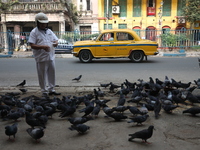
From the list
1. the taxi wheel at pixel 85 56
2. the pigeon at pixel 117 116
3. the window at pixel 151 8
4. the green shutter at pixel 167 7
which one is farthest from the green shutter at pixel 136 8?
the pigeon at pixel 117 116

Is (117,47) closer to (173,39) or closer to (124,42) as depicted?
(124,42)

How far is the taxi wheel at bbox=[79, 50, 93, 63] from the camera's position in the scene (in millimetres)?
12008

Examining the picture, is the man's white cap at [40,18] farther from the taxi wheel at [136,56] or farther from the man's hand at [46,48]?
the taxi wheel at [136,56]

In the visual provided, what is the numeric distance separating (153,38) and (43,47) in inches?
612

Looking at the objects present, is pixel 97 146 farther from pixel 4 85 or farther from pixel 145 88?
pixel 4 85

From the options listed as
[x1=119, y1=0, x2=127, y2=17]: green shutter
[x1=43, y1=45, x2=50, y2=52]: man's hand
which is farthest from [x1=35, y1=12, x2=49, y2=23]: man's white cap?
[x1=119, y1=0, x2=127, y2=17]: green shutter

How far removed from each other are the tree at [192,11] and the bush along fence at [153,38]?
328 inches

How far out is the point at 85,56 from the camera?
12055 millimetres

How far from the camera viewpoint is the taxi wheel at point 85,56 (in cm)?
1201

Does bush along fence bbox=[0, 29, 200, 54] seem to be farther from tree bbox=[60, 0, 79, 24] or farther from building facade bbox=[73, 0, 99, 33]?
building facade bbox=[73, 0, 99, 33]

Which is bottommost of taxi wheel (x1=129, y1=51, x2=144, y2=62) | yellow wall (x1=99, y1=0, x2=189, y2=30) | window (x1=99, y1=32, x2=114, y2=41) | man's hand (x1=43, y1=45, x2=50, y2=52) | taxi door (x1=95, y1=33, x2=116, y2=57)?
taxi wheel (x1=129, y1=51, x2=144, y2=62)

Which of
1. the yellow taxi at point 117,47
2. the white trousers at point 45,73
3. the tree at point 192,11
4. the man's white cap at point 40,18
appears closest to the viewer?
the man's white cap at point 40,18

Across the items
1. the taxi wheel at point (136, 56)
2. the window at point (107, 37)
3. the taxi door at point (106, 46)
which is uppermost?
the window at point (107, 37)

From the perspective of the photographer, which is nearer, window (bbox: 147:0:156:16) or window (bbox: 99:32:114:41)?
window (bbox: 99:32:114:41)
